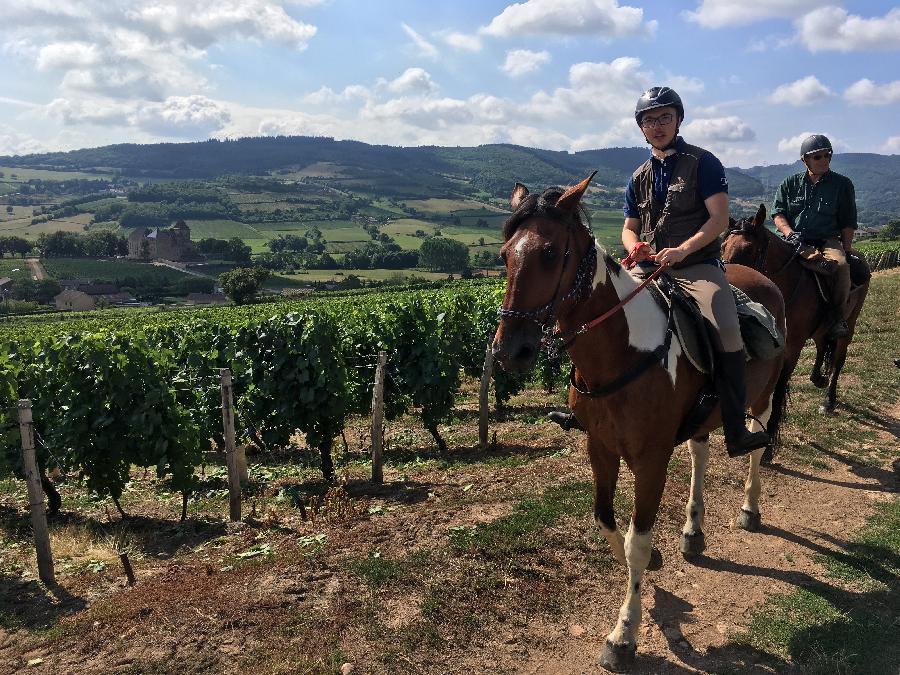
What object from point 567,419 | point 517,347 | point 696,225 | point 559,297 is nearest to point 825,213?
point 696,225

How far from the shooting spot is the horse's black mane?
12.7 ft

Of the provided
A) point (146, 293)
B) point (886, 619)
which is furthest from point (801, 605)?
point (146, 293)

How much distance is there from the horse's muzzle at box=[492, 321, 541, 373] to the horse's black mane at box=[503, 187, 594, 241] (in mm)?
697

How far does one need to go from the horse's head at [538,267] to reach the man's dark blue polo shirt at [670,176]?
1675 millimetres

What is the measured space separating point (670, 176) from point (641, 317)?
1576 millimetres

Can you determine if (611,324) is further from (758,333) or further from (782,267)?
(782,267)

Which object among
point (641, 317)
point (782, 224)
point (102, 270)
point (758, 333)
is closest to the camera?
point (641, 317)

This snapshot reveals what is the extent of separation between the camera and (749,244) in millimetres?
8820

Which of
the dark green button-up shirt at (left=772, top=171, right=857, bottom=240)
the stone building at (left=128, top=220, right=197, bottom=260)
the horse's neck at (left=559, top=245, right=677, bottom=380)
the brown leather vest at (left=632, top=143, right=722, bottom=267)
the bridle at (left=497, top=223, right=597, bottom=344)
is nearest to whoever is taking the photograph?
the bridle at (left=497, top=223, right=597, bottom=344)

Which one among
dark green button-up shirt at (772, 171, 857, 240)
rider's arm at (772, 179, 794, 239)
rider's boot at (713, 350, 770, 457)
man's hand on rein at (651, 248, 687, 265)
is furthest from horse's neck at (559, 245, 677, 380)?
rider's arm at (772, 179, 794, 239)

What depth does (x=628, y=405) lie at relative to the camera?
14.9 feet

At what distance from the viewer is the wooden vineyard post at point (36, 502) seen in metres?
6.86

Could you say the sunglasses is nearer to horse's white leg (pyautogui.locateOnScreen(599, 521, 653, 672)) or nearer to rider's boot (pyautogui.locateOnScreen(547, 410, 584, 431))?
rider's boot (pyautogui.locateOnScreen(547, 410, 584, 431))

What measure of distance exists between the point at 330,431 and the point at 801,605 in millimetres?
8385
